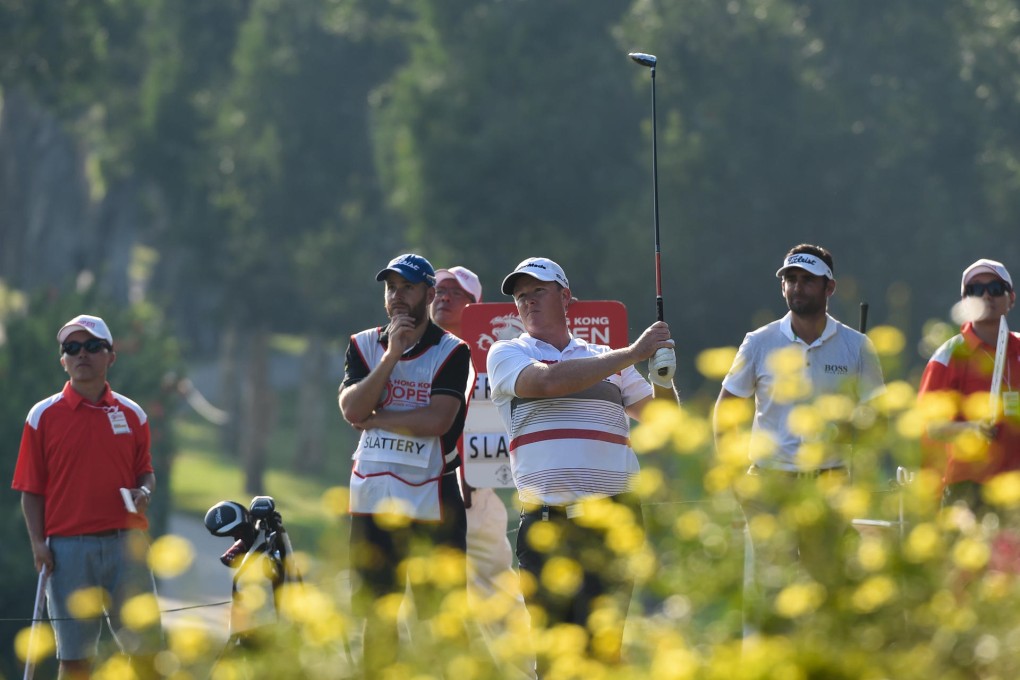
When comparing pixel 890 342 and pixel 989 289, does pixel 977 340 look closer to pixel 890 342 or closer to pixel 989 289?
pixel 989 289

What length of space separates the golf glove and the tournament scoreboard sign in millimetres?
1716

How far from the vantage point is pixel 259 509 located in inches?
289

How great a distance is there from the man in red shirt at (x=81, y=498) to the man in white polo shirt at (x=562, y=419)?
94.0 inches

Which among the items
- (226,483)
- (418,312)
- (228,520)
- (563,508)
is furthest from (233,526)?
(226,483)

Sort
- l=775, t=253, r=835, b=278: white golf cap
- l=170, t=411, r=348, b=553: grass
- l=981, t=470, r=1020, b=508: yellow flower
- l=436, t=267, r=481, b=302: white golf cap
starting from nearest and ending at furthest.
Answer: l=981, t=470, r=1020, b=508: yellow flower → l=775, t=253, r=835, b=278: white golf cap → l=436, t=267, r=481, b=302: white golf cap → l=170, t=411, r=348, b=553: grass

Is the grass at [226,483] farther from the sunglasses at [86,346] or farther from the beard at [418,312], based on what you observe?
the beard at [418,312]

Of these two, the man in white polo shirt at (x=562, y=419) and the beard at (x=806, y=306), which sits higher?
the beard at (x=806, y=306)

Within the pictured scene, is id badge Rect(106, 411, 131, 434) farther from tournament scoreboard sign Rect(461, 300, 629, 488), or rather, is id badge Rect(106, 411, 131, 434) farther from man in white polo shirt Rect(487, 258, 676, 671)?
man in white polo shirt Rect(487, 258, 676, 671)

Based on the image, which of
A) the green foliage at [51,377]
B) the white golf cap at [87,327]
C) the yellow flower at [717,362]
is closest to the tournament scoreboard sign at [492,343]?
the white golf cap at [87,327]

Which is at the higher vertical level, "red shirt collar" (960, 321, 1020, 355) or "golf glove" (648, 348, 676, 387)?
"red shirt collar" (960, 321, 1020, 355)

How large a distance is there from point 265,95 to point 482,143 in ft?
21.9

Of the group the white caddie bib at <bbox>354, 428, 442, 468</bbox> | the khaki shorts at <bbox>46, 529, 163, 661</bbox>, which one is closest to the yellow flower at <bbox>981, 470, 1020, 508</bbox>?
the white caddie bib at <bbox>354, 428, 442, 468</bbox>

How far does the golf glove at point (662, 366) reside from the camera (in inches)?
262

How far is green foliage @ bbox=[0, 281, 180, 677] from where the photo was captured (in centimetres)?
1784
